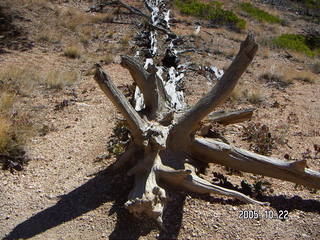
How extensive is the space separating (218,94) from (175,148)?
0.93m

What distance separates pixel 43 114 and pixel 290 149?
4650mm

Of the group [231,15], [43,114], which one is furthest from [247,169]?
[231,15]

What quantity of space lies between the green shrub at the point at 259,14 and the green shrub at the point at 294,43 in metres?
2.77

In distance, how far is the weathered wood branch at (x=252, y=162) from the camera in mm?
4391

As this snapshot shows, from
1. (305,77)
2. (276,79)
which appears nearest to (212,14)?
(305,77)

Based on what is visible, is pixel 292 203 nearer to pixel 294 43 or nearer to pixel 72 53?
pixel 72 53

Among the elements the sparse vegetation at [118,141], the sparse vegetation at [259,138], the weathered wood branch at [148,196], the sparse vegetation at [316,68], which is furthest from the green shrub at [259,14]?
the weathered wood branch at [148,196]

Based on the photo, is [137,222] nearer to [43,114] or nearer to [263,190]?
[263,190]

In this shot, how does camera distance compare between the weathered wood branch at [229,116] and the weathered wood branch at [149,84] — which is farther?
the weathered wood branch at [229,116]

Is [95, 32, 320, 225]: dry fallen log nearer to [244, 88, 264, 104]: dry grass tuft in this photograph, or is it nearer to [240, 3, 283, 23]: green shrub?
[244, 88, 264, 104]: dry grass tuft

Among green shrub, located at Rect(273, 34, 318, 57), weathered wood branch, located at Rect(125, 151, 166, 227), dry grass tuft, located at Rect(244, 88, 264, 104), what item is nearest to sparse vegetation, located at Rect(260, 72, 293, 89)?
dry grass tuft, located at Rect(244, 88, 264, 104)

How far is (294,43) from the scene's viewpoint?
15062mm

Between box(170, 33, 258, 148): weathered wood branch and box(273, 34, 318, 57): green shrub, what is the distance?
36.9ft

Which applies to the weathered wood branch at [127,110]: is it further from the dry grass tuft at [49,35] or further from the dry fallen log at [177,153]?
the dry grass tuft at [49,35]
